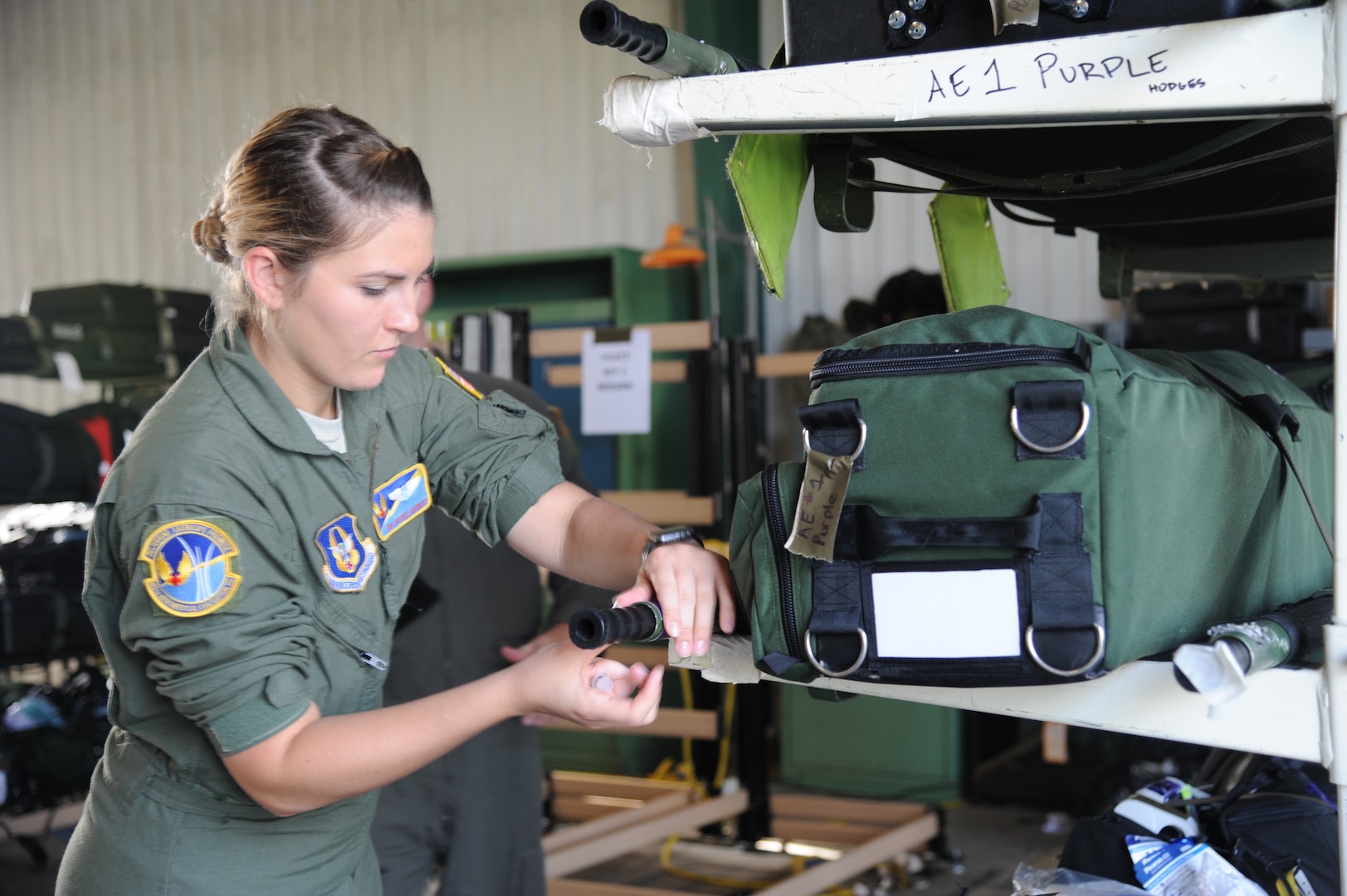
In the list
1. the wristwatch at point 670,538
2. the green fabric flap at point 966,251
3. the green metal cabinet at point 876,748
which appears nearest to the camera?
the wristwatch at point 670,538

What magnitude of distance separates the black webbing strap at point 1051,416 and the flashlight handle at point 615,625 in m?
0.32

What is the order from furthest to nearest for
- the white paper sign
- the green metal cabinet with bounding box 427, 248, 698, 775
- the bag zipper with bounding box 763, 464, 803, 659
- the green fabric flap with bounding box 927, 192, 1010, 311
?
the green metal cabinet with bounding box 427, 248, 698, 775 → the white paper sign → the green fabric flap with bounding box 927, 192, 1010, 311 → the bag zipper with bounding box 763, 464, 803, 659

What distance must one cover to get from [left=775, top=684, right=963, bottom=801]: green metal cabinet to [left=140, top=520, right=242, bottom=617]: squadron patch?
3320 mm

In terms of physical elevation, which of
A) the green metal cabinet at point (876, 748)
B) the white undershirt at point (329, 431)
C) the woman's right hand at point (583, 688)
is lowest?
the green metal cabinet at point (876, 748)

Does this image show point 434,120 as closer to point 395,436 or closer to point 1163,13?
point 395,436

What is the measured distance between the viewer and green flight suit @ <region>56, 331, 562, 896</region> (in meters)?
1.09

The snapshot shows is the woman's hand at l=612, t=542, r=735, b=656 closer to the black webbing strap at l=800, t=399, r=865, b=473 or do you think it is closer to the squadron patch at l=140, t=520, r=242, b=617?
the black webbing strap at l=800, t=399, r=865, b=473

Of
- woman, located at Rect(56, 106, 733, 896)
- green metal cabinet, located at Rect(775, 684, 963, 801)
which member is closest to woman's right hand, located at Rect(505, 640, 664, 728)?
woman, located at Rect(56, 106, 733, 896)

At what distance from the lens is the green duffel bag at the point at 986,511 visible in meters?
0.79

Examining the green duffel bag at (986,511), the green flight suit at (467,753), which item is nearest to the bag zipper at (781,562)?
the green duffel bag at (986,511)

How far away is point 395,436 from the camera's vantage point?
4.57 feet

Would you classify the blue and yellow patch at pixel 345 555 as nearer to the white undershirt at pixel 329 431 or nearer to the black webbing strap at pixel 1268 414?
the white undershirt at pixel 329 431

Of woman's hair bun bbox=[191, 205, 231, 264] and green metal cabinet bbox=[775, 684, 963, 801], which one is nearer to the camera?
woman's hair bun bbox=[191, 205, 231, 264]

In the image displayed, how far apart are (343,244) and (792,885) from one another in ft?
7.50
